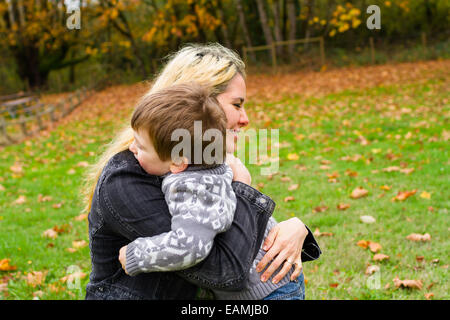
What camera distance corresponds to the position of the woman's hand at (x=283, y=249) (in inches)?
72.2

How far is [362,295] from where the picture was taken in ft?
11.2

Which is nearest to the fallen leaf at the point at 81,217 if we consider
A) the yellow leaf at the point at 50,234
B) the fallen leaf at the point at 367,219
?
the yellow leaf at the point at 50,234

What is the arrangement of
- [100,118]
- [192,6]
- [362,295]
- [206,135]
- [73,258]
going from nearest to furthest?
1. [206,135]
2. [362,295]
3. [73,258]
4. [100,118]
5. [192,6]

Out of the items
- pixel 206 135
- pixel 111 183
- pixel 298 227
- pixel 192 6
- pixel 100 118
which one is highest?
pixel 192 6

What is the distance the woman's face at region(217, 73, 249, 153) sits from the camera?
2.08m

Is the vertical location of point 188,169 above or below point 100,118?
above

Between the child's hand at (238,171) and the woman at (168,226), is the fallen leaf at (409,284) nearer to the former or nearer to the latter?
the woman at (168,226)

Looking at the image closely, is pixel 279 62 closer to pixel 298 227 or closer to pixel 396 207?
pixel 396 207

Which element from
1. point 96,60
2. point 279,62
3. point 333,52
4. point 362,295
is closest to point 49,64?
point 96,60

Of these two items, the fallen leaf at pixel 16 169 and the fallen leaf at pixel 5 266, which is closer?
the fallen leaf at pixel 5 266

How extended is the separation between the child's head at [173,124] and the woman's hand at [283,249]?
0.43 m

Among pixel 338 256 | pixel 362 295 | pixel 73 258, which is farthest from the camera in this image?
pixel 73 258

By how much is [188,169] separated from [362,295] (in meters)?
2.26

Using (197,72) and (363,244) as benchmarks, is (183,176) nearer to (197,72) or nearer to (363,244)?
(197,72)
